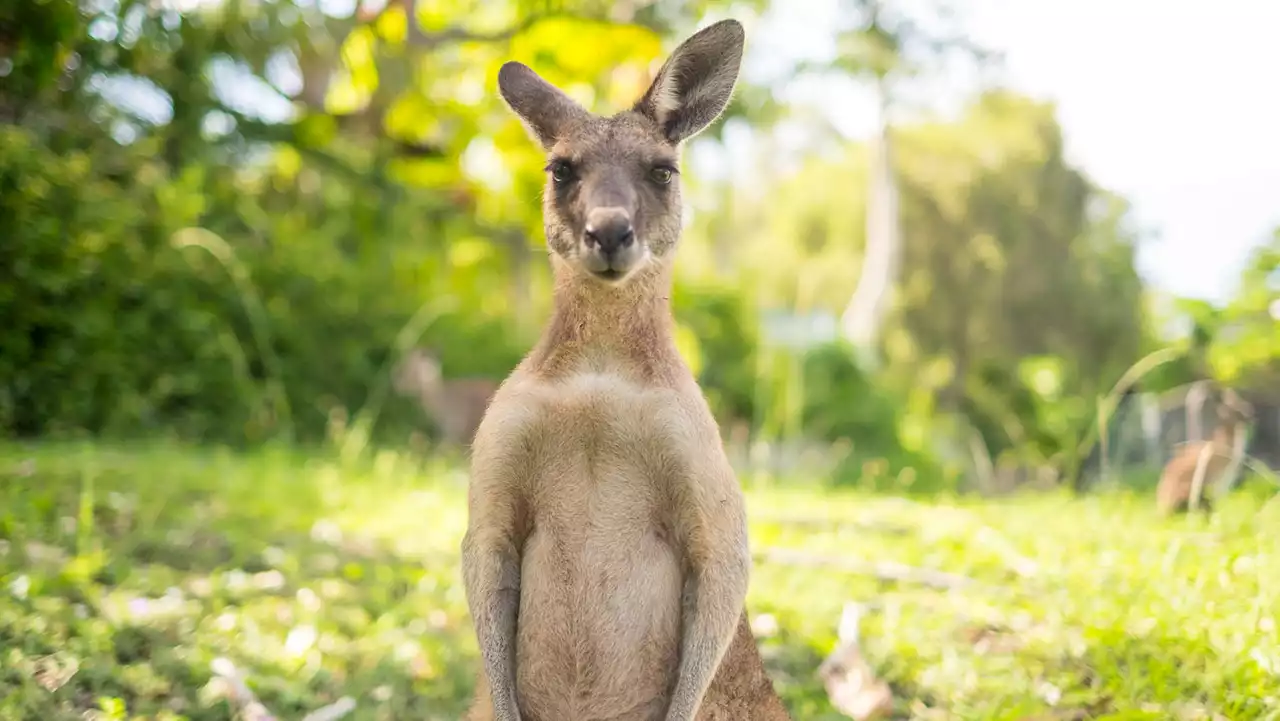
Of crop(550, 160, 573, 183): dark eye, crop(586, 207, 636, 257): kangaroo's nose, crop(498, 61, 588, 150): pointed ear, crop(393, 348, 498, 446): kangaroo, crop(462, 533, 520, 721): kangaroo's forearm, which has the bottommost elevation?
crop(393, 348, 498, 446): kangaroo

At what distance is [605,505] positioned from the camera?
2.11 m

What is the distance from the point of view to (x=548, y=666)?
2.14m

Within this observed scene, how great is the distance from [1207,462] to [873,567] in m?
1.59

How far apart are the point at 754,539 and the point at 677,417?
3668mm

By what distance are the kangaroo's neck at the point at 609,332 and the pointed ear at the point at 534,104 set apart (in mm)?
391

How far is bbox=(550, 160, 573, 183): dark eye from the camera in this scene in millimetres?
2240

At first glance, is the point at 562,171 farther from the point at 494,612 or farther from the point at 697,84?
the point at 494,612

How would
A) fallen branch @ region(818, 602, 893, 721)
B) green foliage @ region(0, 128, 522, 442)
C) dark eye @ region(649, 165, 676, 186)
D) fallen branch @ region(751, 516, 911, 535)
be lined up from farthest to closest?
green foliage @ region(0, 128, 522, 442) < fallen branch @ region(751, 516, 911, 535) < fallen branch @ region(818, 602, 893, 721) < dark eye @ region(649, 165, 676, 186)

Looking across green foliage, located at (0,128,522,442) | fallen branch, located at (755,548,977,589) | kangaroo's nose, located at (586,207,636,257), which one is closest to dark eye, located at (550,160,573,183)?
kangaroo's nose, located at (586,207,636,257)

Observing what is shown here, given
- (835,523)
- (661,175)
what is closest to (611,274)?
(661,175)

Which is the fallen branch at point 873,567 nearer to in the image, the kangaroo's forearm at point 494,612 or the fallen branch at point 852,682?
the fallen branch at point 852,682

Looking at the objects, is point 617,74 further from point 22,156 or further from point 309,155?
point 22,156

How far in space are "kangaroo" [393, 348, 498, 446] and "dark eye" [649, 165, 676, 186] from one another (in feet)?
27.7

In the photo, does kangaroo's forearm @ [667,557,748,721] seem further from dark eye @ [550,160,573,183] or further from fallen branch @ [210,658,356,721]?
fallen branch @ [210,658,356,721]
